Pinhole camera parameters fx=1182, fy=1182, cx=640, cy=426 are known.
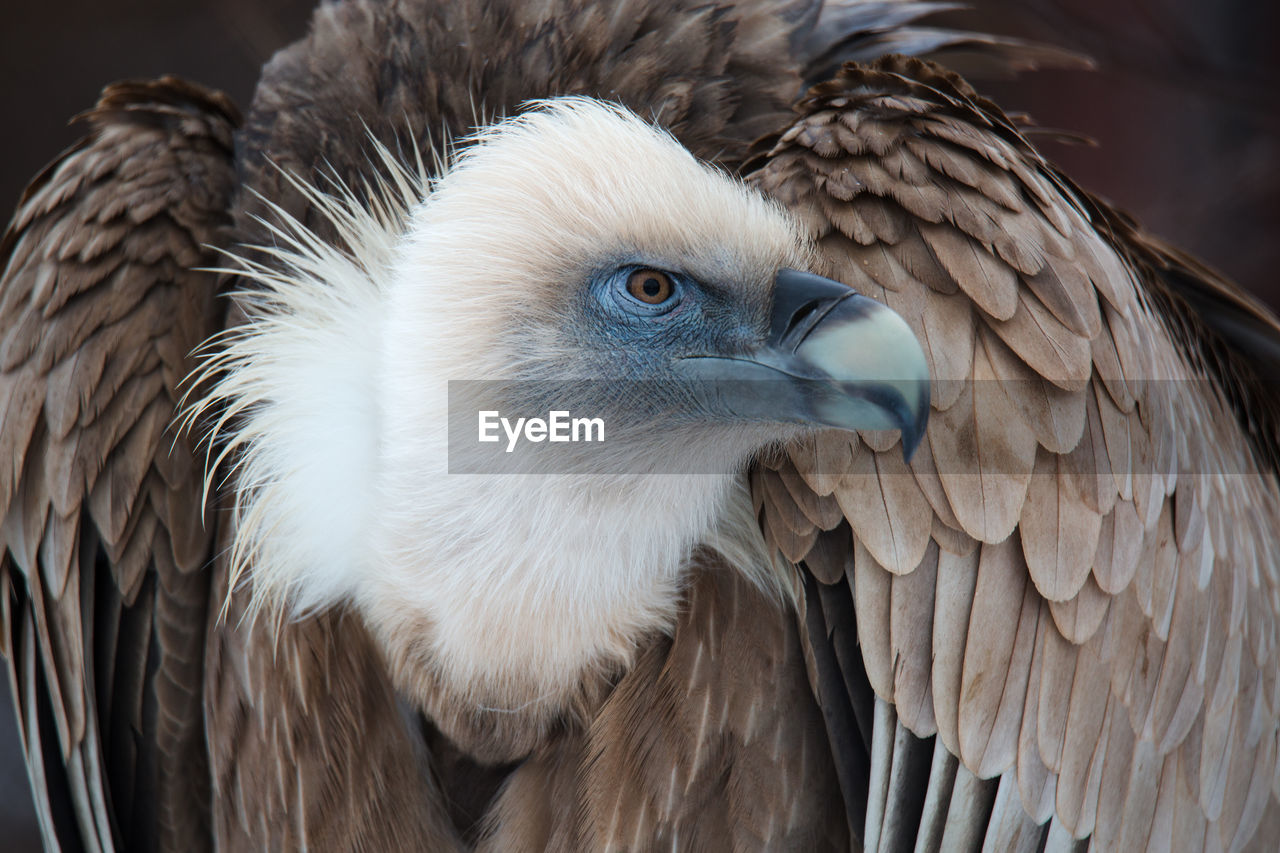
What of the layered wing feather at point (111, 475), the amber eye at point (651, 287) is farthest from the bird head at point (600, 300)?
the layered wing feather at point (111, 475)

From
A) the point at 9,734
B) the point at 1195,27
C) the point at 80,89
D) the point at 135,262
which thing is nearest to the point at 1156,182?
the point at 1195,27

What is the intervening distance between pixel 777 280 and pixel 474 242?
32cm

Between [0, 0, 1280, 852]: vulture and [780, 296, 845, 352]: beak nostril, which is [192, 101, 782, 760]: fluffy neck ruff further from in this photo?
[780, 296, 845, 352]: beak nostril

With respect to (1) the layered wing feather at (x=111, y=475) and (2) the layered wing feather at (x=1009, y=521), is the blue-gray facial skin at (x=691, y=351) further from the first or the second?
(1) the layered wing feather at (x=111, y=475)

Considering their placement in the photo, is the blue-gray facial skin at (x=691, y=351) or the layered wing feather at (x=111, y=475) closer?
the blue-gray facial skin at (x=691, y=351)

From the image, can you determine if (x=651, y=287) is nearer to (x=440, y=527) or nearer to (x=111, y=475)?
(x=440, y=527)

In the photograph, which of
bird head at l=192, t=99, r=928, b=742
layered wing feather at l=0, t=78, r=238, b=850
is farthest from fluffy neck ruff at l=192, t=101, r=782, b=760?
layered wing feather at l=0, t=78, r=238, b=850

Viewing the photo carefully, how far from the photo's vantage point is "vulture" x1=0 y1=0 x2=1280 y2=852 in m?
1.14

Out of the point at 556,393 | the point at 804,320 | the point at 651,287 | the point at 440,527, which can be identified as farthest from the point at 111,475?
the point at 804,320

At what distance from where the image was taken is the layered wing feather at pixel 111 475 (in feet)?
4.70

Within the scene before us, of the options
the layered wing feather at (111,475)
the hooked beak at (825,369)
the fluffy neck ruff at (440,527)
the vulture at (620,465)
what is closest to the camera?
the hooked beak at (825,369)

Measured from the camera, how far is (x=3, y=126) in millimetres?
2771

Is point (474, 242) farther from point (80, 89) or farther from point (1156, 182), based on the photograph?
point (1156, 182)

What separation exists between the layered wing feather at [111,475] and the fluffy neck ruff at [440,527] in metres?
0.14
